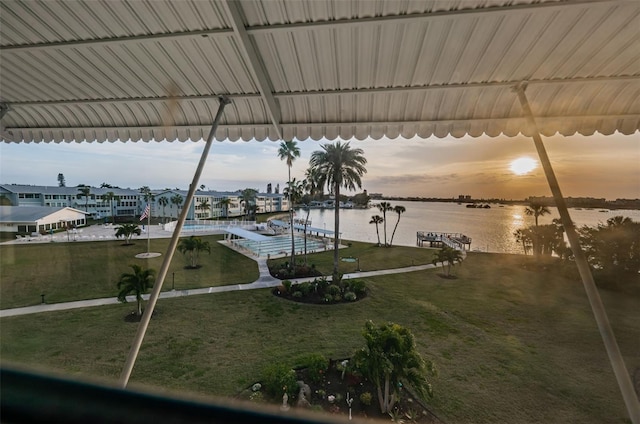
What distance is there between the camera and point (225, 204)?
1286 inches

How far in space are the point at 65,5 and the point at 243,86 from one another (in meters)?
1.06

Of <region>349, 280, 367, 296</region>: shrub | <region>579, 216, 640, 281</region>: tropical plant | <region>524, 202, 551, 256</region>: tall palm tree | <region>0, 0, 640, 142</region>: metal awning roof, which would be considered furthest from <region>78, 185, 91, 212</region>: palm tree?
<region>524, 202, 551, 256</region>: tall palm tree

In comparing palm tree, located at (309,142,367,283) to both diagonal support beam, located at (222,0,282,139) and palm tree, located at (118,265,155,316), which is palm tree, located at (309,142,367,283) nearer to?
palm tree, located at (118,265,155,316)

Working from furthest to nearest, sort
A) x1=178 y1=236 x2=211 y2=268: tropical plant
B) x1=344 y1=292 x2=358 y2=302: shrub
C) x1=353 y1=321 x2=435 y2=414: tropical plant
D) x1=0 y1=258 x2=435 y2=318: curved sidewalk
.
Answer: x1=178 y1=236 x2=211 y2=268: tropical plant < x1=344 y1=292 x2=358 y2=302: shrub < x1=0 y1=258 x2=435 y2=318: curved sidewalk < x1=353 y1=321 x2=435 y2=414: tropical plant

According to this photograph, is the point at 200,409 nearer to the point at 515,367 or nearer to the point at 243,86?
the point at 243,86

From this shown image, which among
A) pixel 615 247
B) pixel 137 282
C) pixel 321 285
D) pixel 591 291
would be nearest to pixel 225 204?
pixel 321 285

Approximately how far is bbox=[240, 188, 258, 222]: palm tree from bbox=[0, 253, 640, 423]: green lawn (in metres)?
26.3

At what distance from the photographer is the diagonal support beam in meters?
1.46

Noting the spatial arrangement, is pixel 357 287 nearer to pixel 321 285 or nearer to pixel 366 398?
pixel 321 285

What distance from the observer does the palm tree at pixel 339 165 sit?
11164 mm

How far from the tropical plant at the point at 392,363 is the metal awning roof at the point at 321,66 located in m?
3.00

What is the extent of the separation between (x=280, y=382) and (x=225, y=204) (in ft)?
100.0

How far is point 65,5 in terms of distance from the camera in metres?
1.58

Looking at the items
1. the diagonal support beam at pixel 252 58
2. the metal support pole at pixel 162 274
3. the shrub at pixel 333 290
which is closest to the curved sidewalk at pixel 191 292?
the shrub at pixel 333 290
